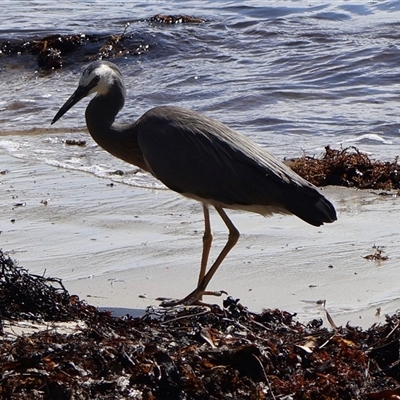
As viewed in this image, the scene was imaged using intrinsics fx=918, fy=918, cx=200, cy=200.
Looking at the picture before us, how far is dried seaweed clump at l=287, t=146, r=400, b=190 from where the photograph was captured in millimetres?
7727

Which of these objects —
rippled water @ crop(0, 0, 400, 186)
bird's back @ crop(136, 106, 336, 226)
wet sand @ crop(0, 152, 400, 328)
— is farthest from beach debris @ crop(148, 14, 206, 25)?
bird's back @ crop(136, 106, 336, 226)

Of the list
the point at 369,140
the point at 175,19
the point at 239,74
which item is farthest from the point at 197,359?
the point at 175,19

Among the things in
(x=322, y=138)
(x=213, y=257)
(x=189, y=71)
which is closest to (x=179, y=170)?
(x=213, y=257)

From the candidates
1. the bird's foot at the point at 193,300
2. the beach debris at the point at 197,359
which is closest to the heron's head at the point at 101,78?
the bird's foot at the point at 193,300

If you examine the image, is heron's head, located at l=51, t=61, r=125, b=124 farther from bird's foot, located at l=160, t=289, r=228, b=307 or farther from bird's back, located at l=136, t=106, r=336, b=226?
bird's foot, located at l=160, t=289, r=228, b=307

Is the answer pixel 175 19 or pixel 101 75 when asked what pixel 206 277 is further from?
pixel 175 19

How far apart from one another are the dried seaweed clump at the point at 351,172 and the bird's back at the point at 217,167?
2.18 m

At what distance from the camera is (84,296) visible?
507 cm

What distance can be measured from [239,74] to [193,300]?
8967 mm

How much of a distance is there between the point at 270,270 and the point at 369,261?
62 cm

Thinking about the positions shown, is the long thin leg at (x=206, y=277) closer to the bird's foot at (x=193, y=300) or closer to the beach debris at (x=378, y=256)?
the bird's foot at (x=193, y=300)

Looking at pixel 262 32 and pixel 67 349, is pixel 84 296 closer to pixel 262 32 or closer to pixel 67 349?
pixel 67 349

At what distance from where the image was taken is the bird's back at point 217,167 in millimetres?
5512

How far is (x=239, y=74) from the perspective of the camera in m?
13.7
